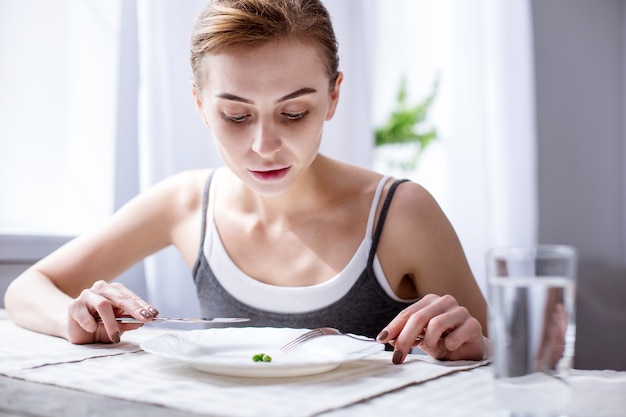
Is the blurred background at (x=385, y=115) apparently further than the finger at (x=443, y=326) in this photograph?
Yes

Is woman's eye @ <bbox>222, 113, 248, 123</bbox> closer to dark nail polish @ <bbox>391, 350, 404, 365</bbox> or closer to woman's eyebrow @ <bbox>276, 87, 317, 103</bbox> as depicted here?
woman's eyebrow @ <bbox>276, 87, 317, 103</bbox>

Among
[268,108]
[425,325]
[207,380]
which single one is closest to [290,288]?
[268,108]

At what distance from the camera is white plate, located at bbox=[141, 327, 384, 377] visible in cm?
77

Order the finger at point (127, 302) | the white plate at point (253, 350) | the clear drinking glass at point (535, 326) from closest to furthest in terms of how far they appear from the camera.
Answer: the clear drinking glass at point (535, 326) → the white plate at point (253, 350) → the finger at point (127, 302)

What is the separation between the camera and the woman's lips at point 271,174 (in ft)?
4.02

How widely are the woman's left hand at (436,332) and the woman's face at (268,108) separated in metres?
0.38

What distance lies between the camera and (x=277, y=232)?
151 cm

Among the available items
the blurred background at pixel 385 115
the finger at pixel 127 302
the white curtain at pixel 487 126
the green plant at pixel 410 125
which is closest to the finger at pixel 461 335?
the finger at pixel 127 302

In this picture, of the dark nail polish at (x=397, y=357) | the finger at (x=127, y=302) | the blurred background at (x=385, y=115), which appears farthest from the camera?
the blurred background at (x=385, y=115)

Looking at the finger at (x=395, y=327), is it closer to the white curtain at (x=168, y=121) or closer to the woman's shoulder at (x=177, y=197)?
the woman's shoulder at (x=177, y=197)

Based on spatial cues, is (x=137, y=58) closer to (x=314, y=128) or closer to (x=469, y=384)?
(x=314, y=128)

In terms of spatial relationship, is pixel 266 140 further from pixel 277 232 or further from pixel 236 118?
pixel 277 232

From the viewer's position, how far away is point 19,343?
1074mm

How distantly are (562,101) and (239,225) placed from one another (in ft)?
7.79
